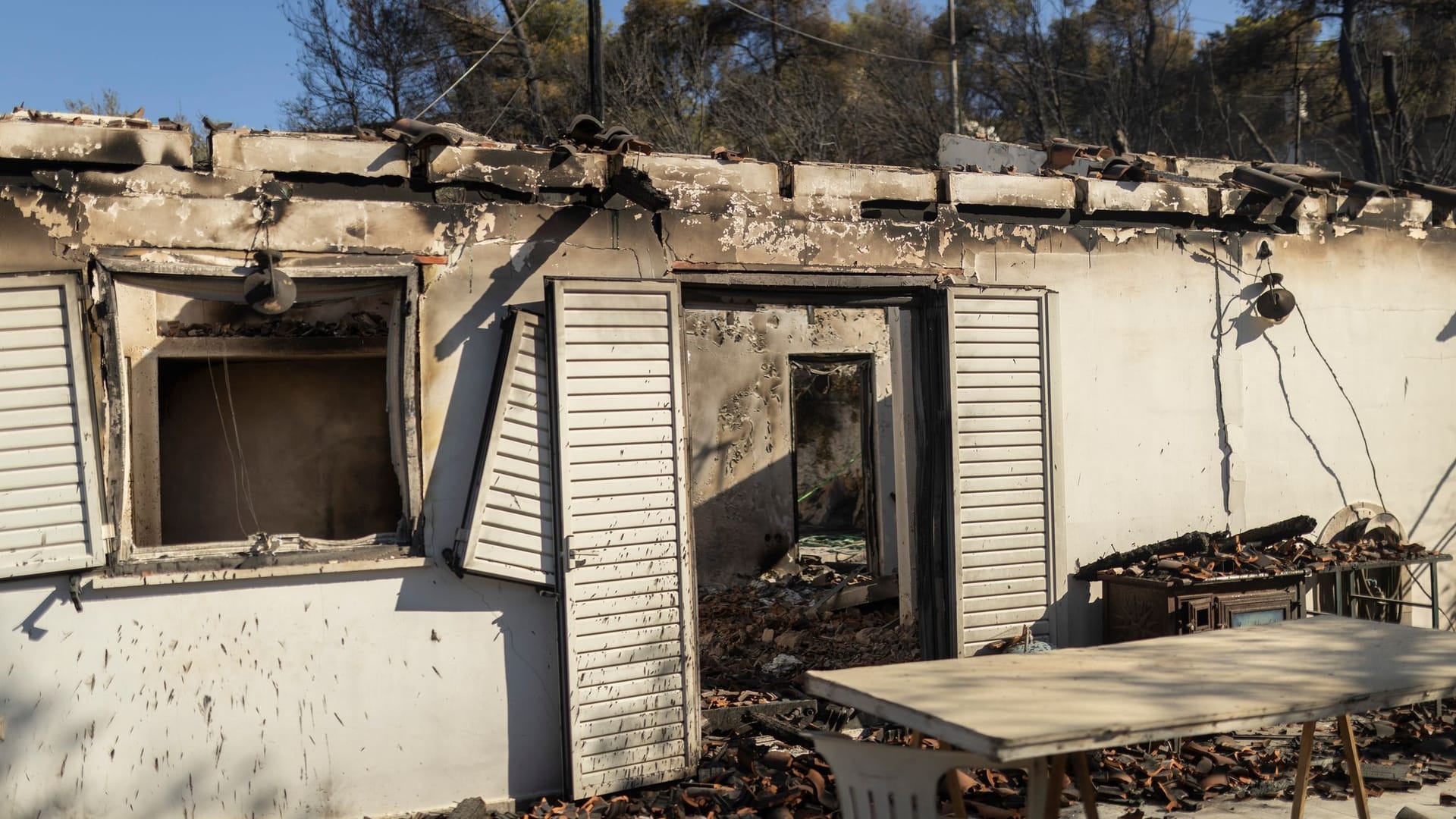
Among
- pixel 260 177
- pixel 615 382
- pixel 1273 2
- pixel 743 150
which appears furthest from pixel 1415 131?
pixel 260 177

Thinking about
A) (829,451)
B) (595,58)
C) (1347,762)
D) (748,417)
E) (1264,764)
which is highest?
(595,58)

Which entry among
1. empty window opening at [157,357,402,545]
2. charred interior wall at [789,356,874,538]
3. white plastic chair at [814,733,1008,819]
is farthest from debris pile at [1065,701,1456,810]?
charred interior wall at [789,356,874,538]

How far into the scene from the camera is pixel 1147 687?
154 inches

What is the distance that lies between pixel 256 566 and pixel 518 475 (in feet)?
4.08

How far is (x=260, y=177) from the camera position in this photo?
521cm

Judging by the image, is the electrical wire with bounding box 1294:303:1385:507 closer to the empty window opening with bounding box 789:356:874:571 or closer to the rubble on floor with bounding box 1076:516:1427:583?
A: the rubble on floor with bounding box 1076:516:1427:583

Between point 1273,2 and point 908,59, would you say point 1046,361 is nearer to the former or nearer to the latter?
point 908,59

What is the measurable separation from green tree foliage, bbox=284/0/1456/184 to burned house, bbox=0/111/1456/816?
10992 millimetres

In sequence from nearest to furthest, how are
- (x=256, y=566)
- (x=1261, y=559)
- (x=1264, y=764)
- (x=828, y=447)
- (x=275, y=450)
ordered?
1. (x=256, y=566)
2. (x=1264, y=764)
3. (x=1261, y=559)
4. (x=275, y=450)
5. (x=828, y=447)

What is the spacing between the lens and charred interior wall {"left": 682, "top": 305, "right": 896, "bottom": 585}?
11.6 m

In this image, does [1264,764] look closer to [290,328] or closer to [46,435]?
[46,435]

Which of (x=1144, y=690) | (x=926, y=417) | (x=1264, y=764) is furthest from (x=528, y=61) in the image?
(x=1144, y=690)

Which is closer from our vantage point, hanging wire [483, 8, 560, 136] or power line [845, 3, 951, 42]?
hanging wire [483, 8, 560, 136]

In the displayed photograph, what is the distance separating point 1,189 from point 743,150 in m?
15.6
